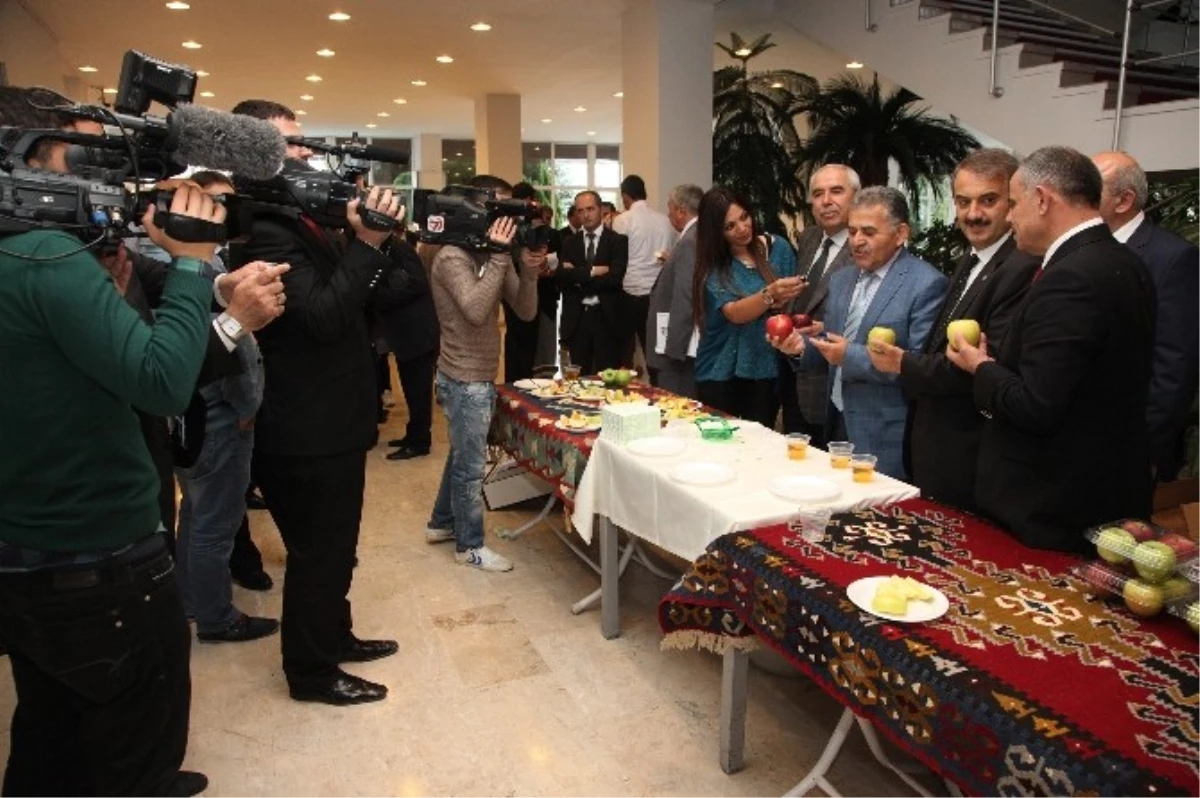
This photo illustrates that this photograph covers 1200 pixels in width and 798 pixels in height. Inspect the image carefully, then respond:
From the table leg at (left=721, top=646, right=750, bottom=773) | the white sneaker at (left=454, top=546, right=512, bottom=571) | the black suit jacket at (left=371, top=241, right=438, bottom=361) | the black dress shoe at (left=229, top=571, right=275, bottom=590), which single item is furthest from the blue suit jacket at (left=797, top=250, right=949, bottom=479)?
the black suit jacket at (left=371, top=241, right=438, bottom=361)

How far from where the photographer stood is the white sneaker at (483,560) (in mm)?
3352

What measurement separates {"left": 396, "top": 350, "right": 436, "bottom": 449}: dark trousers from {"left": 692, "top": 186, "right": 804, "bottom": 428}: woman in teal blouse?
195 cm

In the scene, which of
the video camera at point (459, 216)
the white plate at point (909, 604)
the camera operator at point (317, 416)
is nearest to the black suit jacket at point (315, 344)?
the camera operator at point (317, 416)

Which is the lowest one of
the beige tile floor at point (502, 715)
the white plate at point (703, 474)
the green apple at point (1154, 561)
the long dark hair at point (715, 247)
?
the beige tile floor at point (502, 715)

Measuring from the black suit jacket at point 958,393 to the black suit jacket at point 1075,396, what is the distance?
270mm

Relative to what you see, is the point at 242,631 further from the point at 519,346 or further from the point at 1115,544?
the point at 519,346

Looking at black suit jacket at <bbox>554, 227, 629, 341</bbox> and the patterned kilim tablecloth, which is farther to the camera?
black suit jacket at <bbox>554, 227, 629, 341</bbox>

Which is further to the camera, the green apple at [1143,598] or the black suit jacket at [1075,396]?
the black suit jacket at [1075,396]

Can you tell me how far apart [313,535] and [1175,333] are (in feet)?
8.84

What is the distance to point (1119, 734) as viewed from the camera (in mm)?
1157

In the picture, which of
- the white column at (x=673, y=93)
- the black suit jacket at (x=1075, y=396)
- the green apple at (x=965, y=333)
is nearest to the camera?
the black suit jacket at (x=1075, y=396)

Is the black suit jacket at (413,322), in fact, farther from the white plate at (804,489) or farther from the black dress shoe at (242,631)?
the white plate at (804,489)

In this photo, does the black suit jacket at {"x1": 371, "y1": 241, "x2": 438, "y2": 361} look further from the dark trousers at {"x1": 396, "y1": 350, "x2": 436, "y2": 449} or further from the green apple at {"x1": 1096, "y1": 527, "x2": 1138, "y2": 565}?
the green apple at {"x1": 1096, "y1": 527, "x2": 1138, "y2": 565}

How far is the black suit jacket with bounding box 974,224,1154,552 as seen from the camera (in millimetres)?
1667
